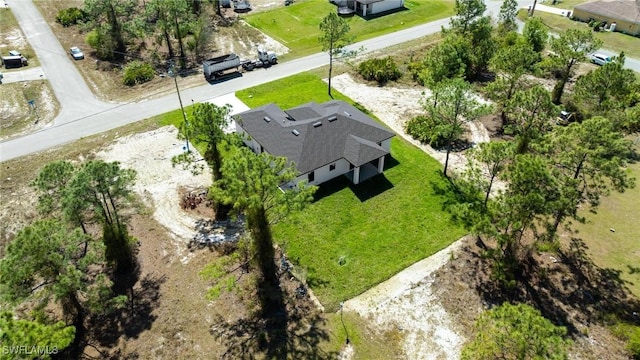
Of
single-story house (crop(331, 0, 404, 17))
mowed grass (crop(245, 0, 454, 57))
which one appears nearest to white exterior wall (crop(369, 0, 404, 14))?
single-story house (crop(331, 0, 404, 17))

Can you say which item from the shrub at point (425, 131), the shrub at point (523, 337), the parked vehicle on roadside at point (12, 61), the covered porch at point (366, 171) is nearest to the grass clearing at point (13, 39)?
the parked vehicle on roadside at point (12, 61)

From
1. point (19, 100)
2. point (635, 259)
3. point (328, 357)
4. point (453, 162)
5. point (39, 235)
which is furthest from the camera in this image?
point (19, 100)

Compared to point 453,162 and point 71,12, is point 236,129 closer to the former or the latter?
point 453,162

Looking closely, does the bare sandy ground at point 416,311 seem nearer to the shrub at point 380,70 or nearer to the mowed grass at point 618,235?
the mowed grass at point 618,235

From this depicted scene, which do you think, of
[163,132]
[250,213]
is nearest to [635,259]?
[250,213]

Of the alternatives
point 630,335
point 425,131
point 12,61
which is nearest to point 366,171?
point 425,131

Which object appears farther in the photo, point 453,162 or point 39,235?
point 453,162

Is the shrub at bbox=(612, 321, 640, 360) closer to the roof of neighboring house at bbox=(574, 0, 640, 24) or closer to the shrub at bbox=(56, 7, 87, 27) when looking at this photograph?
the roof of neighboring house at bbox=(574, 0, 640, 24)
